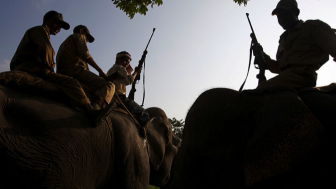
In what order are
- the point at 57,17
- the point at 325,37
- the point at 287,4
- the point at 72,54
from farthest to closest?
the point at 72,54, the point at 57,17, the point at 287,4, the point at 325,37

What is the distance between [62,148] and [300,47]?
104 inches

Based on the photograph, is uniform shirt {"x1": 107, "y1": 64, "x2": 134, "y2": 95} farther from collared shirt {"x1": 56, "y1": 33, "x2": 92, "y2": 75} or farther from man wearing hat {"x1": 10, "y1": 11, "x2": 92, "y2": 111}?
man wearing hat {"x1": 10, "y1": 11, "x2": 92, "y2": 111}

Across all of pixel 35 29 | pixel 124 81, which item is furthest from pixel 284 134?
pixel 124 81

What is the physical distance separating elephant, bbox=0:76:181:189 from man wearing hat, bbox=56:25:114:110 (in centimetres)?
40

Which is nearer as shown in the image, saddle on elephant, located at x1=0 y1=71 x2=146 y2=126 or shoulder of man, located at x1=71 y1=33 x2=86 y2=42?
saddle on elephant, located at x1=0 y1=71 x2=146 y2=126

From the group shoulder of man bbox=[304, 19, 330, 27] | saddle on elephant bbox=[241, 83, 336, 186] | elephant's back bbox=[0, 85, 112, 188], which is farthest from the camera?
elephant's back bbox=[0, 85, 112, 188]

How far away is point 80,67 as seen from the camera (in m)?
3.99

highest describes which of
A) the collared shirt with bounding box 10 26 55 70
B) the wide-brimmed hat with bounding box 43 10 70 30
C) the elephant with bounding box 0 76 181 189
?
the wide-brimmed hat with bounding box 43 10 70 30

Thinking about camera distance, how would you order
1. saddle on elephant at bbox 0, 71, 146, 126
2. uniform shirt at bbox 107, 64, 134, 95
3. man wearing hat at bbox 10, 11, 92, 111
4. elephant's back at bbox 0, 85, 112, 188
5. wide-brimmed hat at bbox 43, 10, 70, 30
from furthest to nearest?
uniform shirt at bbox 107, 64, 134, 95 < wide-brimmed hat at bbox 43, 10, 70, 30 < man wearing hat at bbox 10, 11, 92, 111 < saddle on elephant at bbox 0, 71, 146, 126 < elephant's back at bbox 0, 85, 112, 188

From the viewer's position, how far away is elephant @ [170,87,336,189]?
1283 mm

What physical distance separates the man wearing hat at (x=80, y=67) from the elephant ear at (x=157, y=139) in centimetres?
127

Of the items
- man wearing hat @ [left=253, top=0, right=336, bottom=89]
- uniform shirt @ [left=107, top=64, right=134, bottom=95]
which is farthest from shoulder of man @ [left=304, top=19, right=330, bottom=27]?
uniform shirt @ [left=107, top=64, right=134, bottom=95]

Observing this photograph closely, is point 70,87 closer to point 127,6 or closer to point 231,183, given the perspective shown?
point 231,183

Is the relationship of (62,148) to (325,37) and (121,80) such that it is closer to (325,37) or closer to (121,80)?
(121,80)
